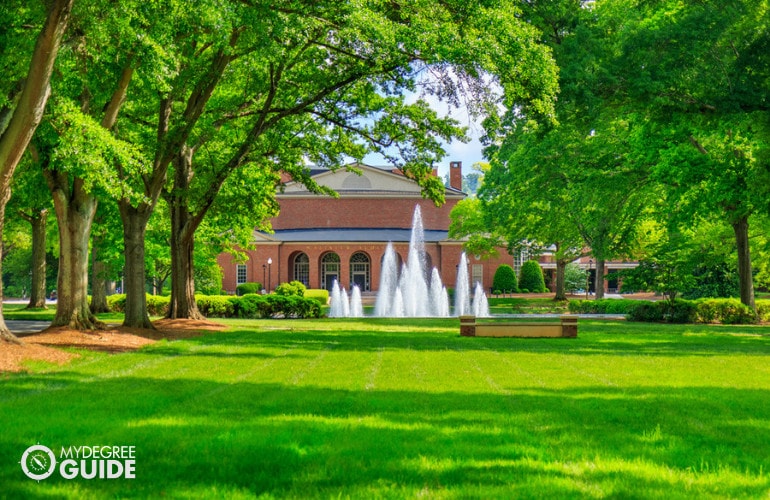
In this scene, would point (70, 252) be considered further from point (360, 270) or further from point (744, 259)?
point (360, 270)

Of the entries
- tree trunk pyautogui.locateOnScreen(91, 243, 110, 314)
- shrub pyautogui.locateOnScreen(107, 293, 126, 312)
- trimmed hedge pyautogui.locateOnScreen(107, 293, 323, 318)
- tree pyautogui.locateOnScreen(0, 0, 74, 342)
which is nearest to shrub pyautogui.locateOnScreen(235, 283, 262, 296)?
shrub pyautogui.locateOnScreen(107, 293, 126, 312)

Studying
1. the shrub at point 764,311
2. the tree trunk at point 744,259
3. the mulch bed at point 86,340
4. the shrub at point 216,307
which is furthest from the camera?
the shrub at point 216,307

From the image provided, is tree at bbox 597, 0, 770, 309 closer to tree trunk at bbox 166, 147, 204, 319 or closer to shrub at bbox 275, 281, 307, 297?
tree trunk at bbox 166, 147, 204, 319

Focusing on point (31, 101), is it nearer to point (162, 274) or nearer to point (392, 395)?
point (392, 395)

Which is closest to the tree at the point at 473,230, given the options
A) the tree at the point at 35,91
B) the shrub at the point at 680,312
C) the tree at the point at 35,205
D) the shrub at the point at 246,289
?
the shrub at the point at 246,289

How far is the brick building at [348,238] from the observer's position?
2331 inches

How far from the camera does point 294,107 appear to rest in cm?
2020

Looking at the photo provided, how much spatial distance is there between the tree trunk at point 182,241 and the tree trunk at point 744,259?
19897 mm

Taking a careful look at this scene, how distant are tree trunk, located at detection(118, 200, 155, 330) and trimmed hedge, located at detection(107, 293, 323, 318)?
1234cm

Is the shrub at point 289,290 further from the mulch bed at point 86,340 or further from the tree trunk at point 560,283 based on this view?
the mulch bed at point 86,340

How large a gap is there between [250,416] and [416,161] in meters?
16.2

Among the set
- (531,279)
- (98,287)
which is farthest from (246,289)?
(531,279)

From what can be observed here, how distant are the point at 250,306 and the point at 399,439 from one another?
25952mm

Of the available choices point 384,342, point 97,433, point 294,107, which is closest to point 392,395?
point 97,433
